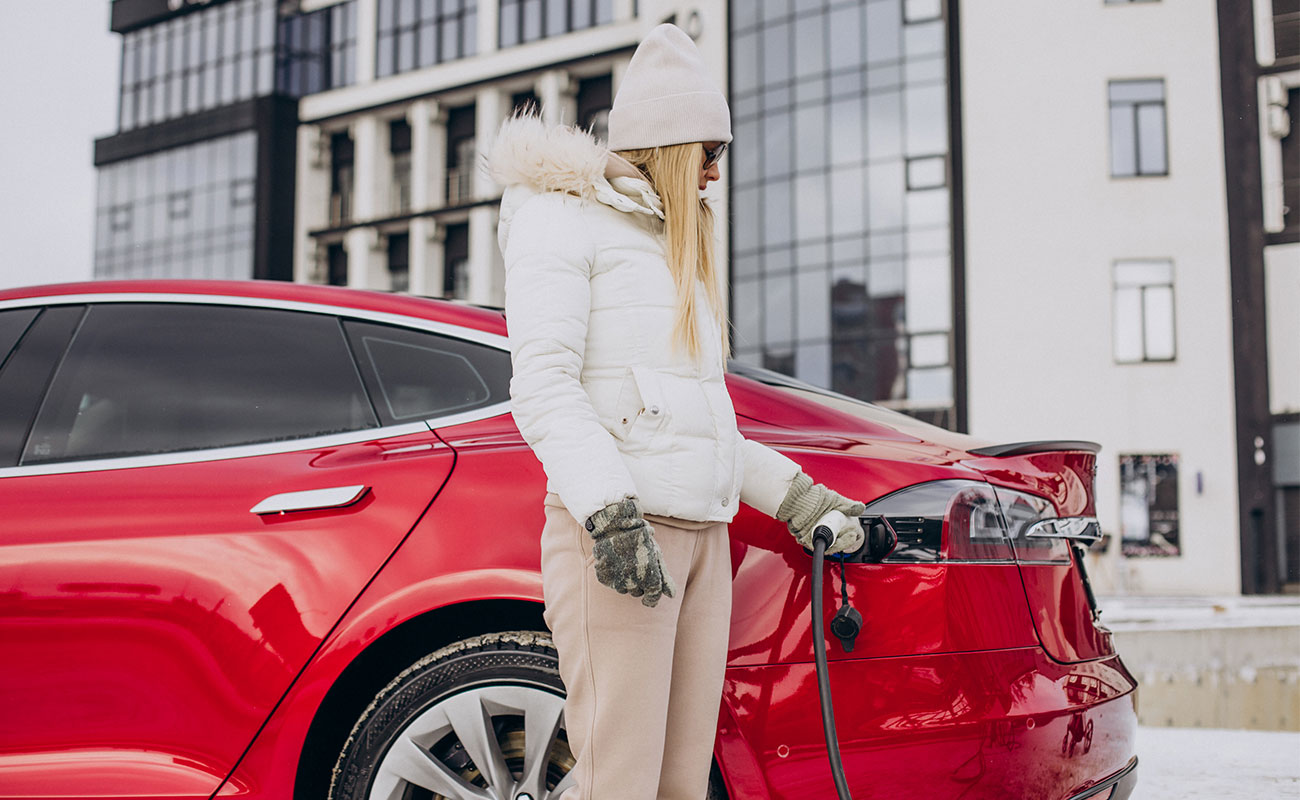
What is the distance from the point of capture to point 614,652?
2.12 metres

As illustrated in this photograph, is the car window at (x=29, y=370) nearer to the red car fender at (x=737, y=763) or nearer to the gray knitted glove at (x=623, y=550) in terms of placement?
the gray knitted glove at (x=623, y=550)

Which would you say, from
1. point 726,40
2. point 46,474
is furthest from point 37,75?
point 46,474

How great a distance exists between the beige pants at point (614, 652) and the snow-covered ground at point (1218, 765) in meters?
2.61

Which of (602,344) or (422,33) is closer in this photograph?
(602,344)

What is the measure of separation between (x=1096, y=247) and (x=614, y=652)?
24.2 metres

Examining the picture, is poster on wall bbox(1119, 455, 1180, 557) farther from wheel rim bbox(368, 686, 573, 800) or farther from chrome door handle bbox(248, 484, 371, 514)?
chrome door handle bbox(248, 484, 371, 514)

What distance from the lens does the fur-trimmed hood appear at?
2.20 meters

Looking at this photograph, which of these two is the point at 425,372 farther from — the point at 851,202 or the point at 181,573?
the point at 851,202

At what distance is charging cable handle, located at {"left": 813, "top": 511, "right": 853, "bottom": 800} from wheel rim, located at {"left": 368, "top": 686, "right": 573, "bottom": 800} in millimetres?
509

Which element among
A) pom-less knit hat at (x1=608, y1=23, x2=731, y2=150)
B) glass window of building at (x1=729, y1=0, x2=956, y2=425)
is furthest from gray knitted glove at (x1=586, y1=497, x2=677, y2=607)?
glass window of building at (x1=729, y1=0, x2=956, y2=425)

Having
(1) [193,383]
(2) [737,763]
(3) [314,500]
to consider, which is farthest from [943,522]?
(1) [193,383]

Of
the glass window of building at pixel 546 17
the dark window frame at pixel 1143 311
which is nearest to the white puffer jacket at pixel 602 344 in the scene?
the dark window frame at pixel 1143 311

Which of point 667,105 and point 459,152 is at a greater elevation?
point 459,152

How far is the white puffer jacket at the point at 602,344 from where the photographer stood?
6.70ft
